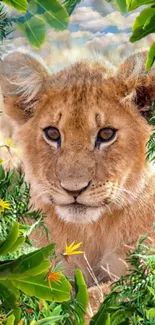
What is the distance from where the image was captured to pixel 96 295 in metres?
1.66

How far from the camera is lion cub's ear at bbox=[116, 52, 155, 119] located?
1.54 m

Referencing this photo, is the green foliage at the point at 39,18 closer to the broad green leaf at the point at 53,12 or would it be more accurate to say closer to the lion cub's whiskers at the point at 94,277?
the broad green leaf at the point at 53,12

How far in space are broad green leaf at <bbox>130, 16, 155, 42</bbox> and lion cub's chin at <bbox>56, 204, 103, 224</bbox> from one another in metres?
0.59

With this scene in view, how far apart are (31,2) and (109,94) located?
0.36 metres

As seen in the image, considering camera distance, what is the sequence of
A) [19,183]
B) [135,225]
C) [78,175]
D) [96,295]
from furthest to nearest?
[135,225] < [96,295] < [78,175] < [19,183]

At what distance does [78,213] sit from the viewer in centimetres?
162

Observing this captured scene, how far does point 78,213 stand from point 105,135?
0.17 m

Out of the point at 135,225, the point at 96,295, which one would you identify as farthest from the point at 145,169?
the point at 96,295

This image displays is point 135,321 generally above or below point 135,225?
below

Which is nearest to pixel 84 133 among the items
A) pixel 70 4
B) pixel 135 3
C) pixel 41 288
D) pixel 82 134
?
pixel 82 134

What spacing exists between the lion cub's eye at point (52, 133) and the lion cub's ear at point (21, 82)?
55 mm

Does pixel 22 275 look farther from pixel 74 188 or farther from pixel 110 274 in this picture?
pixel 110 274

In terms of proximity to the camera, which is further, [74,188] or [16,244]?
[74,188]

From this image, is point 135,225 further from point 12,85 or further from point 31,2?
point 31,2
